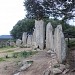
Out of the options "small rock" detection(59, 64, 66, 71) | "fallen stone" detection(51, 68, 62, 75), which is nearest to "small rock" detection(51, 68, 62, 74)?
"fallen stone" detection(51, 68, 62, 75)

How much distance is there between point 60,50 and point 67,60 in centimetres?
57

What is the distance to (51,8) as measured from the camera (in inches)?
695

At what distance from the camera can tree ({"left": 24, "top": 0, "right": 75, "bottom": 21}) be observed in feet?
56.3

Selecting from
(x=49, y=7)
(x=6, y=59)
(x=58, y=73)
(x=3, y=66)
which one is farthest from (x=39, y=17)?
(x=58, y=73)

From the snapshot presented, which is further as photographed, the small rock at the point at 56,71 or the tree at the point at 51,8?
the tree at the point at 51,8

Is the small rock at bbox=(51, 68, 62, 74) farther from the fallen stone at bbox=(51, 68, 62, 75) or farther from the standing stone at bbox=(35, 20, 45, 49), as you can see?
the standing stone at bbox=(35, 20, 45, 49)

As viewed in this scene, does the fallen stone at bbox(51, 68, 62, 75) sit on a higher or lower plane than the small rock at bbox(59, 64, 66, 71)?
lower

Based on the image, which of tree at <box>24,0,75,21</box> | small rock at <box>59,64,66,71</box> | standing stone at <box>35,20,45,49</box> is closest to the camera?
small rock at <box>59,64,66,71</box>

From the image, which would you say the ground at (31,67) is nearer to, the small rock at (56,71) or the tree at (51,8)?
the small rock at (56,71)

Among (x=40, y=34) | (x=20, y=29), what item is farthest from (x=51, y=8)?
(x=20, y=29)

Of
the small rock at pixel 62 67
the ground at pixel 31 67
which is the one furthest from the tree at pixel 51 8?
the small rock at pixel 62 67

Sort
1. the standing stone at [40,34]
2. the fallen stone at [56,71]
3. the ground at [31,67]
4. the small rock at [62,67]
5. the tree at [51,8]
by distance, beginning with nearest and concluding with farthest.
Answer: the fallen stone at [56,71] → the small rock at [62,67] → the ground at [31,67] → the tree at [51,8] → the standing stone at [40,34]

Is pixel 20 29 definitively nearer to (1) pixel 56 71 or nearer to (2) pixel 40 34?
(2) pixel 40 34

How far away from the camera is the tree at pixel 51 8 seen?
1717cm
